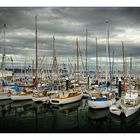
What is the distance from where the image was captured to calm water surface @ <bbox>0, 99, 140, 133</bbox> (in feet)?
20.8

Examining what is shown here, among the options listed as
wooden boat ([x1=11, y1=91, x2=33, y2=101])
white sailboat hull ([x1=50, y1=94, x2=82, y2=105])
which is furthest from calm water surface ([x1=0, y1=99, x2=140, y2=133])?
wooden boat ([x1=11, y1=91, x2=33, y2=101])

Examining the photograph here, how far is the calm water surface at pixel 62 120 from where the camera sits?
633cm

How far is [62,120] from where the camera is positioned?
774 cm

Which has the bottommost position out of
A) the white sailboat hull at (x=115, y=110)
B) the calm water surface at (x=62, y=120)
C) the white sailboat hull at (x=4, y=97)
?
the calm water surface at (x=62, y=120)

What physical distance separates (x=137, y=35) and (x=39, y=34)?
4122 millimetres

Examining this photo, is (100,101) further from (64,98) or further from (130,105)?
(64,98)

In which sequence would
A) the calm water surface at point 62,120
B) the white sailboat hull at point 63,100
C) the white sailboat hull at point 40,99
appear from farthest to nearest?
the white sailboat hull at point 40,99, the white sailboat hull at point 63,100, the calm water surface at point 62,120

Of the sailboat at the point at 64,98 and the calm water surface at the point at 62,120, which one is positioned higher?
the sailboat at the point at 64,98

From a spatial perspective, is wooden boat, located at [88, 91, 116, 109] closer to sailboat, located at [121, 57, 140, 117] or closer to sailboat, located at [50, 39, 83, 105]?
sailboat, located at [121, 57, 140, 117]

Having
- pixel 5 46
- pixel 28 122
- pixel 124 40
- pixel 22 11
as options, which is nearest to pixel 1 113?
pixel 28 122

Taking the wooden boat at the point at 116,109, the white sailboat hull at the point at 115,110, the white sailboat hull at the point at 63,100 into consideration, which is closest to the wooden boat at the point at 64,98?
the white sailboat hull at the point at 63,100

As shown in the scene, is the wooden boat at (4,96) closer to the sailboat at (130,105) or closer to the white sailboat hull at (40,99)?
the white sailboat hull at (40,99)

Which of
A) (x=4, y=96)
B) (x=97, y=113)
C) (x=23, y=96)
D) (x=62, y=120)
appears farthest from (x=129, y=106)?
(x=4, y=96)

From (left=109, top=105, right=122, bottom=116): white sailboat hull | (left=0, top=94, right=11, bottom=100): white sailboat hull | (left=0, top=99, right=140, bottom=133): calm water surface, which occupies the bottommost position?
(left=0, top=99, right=140, bottom=133): calm water surface
